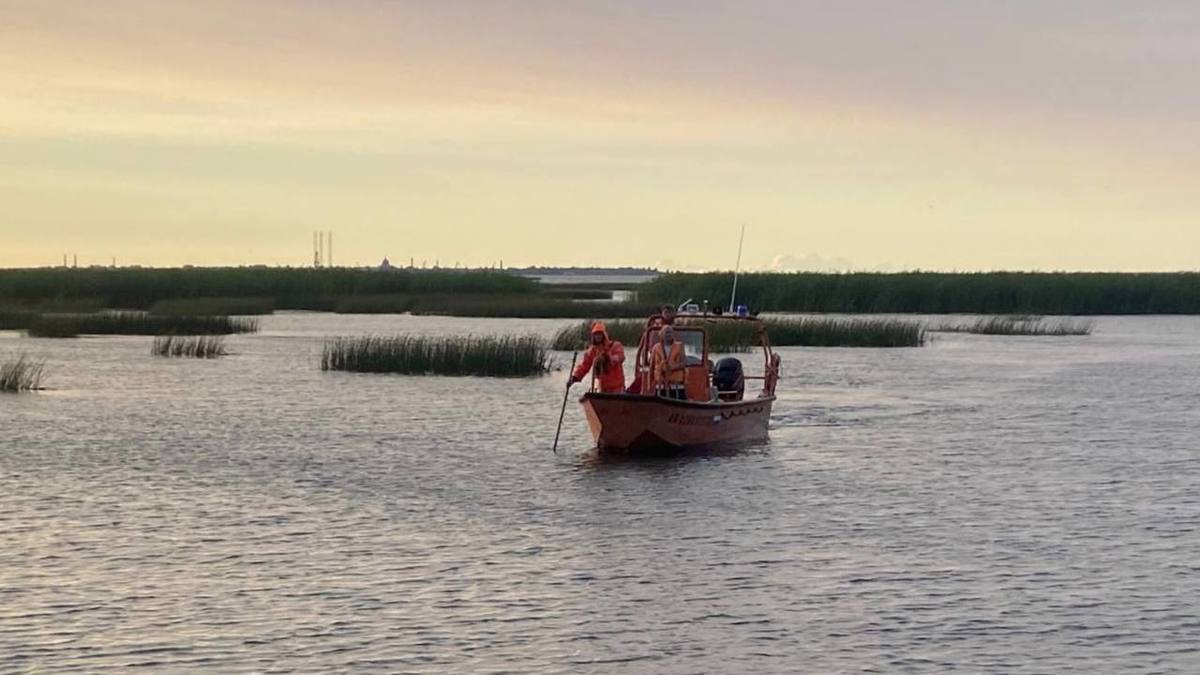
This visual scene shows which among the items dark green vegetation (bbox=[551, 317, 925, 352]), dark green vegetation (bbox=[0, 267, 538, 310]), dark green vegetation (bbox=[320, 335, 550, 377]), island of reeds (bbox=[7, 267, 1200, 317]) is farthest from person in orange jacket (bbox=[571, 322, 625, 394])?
dark green vegetation (bbox=[0, 267, 538, 310])

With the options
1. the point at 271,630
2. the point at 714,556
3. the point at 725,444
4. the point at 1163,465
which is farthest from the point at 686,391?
the point at 271,630

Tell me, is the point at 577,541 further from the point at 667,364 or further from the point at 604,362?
the point at 667,364

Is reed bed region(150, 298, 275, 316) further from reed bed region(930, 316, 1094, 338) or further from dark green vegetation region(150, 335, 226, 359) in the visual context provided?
reed bed region(930, 316, 1094, 338)

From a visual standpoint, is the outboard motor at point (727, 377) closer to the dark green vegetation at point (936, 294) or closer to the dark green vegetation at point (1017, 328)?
the dark green vegetation at point (1017, 328)

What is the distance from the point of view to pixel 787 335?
64.9 meters

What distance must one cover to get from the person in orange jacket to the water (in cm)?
136

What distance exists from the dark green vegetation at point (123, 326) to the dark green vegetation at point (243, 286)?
1733cm

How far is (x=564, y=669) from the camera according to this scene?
16125mm

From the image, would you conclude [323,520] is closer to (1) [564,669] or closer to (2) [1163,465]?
(1) [564,669]

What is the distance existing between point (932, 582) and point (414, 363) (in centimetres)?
3236

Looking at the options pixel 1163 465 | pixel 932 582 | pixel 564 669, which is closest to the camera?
pixel 564 669

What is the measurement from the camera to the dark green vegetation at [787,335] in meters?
59.5

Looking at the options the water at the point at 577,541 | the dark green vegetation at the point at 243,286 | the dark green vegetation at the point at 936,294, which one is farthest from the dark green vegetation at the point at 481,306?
the water at the point at 577,541

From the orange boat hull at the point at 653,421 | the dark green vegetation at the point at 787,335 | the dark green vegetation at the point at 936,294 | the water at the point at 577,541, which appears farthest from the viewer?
the dark green vegetation at the point at 936,294
